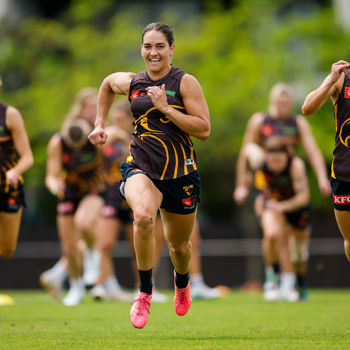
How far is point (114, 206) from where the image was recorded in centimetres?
1168

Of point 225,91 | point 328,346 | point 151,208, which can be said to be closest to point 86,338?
point 151,208

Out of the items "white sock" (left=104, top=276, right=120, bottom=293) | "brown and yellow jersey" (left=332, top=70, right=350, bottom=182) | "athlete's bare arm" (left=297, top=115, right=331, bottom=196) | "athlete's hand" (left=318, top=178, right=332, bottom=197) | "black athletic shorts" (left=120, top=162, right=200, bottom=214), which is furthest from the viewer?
"white sock" (left=104, top=276, right=120, bottom=293)

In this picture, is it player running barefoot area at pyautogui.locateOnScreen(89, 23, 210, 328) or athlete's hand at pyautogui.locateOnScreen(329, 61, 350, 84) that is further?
player running barefoot area at pyautogui.locateOnScreen(89, 23, 210, 328)

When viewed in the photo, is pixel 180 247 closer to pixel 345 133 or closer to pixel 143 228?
pixel 143 228

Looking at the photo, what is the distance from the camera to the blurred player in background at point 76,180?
1112 cm

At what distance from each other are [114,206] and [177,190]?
5.26 m

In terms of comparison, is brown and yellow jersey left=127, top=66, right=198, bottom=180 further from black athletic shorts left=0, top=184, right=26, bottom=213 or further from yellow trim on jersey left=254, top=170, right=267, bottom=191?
yellow trim on jersey left=254, top=170, right=267, bottom=191

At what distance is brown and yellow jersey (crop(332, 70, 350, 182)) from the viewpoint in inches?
251

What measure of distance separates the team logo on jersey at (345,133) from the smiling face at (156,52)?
1535 mm

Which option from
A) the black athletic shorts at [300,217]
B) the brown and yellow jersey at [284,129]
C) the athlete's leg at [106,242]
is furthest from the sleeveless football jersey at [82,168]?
the black athletic shorts at [300,217]

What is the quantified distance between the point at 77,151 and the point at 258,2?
1249 centimetres

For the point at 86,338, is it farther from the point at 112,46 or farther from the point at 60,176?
the point at 112,46

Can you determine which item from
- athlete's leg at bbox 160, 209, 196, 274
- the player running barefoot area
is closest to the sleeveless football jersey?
the player running barefoot area

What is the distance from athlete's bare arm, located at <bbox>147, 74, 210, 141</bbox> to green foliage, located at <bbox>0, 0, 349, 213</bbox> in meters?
15.1
